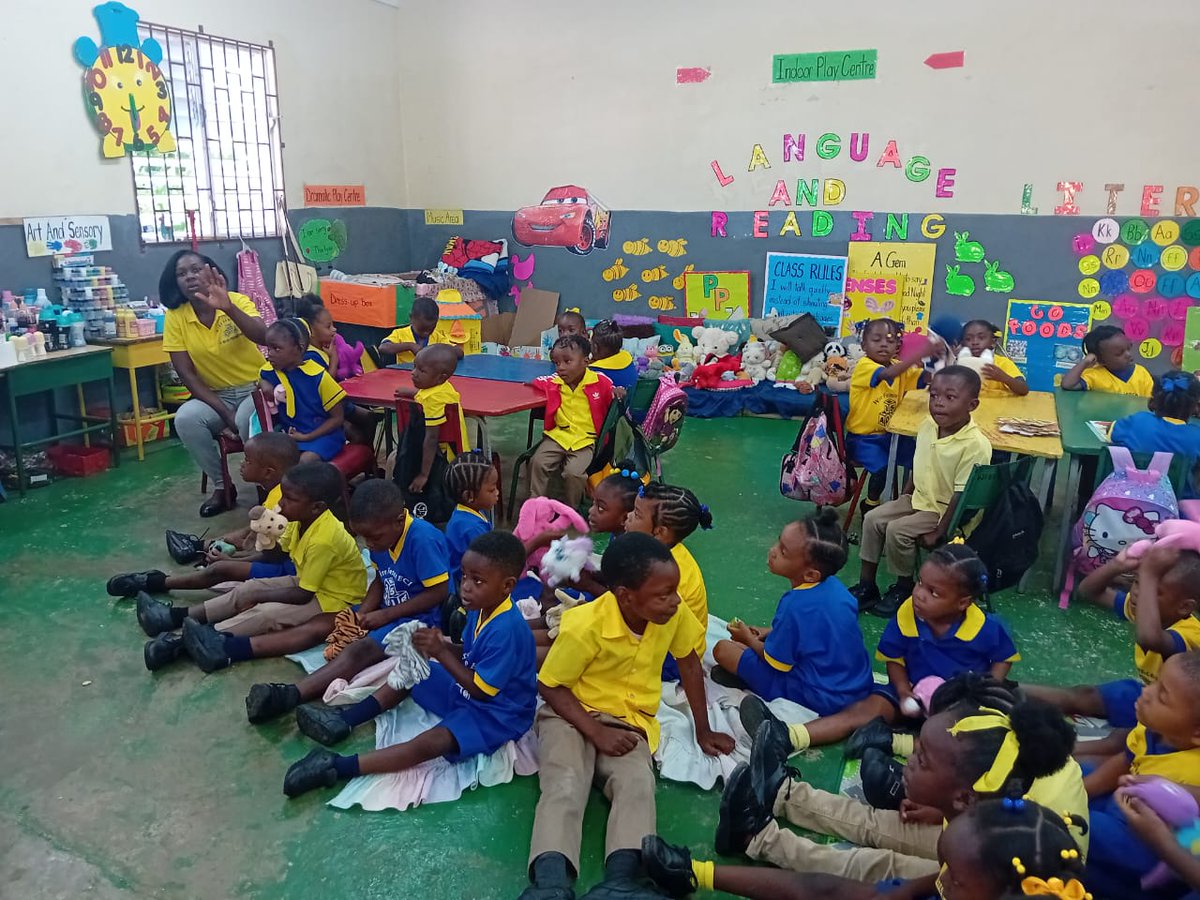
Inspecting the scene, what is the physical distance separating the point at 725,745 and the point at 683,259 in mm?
6405

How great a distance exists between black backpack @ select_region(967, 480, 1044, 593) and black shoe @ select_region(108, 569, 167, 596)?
3719 millimetres

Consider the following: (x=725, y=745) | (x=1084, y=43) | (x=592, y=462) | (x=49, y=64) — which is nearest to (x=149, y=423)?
(x=49, y=64)

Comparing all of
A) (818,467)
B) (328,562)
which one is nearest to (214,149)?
(328,562)

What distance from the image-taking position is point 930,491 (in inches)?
159

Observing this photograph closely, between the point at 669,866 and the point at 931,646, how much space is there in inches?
50.3

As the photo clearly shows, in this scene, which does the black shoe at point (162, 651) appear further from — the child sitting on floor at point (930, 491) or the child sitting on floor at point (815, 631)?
the child sitting on floor at point (930, 491)

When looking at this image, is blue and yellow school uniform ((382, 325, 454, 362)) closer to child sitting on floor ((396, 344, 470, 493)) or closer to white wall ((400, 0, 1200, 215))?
child sitting on floor ((396, 344, 470, 493))

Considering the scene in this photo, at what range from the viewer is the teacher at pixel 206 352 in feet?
17.6

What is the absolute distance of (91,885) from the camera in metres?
2.48

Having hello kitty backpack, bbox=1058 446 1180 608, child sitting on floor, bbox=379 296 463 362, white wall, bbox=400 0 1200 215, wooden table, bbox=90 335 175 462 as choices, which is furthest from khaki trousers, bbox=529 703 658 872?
white wall, bbox=400 0 1200 215

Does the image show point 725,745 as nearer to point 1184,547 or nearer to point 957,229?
point 1184,547

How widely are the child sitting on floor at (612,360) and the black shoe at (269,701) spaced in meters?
2.64

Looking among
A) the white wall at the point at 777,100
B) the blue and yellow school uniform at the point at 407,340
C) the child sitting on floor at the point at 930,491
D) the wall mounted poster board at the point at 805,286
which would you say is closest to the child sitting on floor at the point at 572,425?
the blue and yellow school uniform at the point at 407,340

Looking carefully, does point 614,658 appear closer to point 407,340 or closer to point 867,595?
point 867,595
